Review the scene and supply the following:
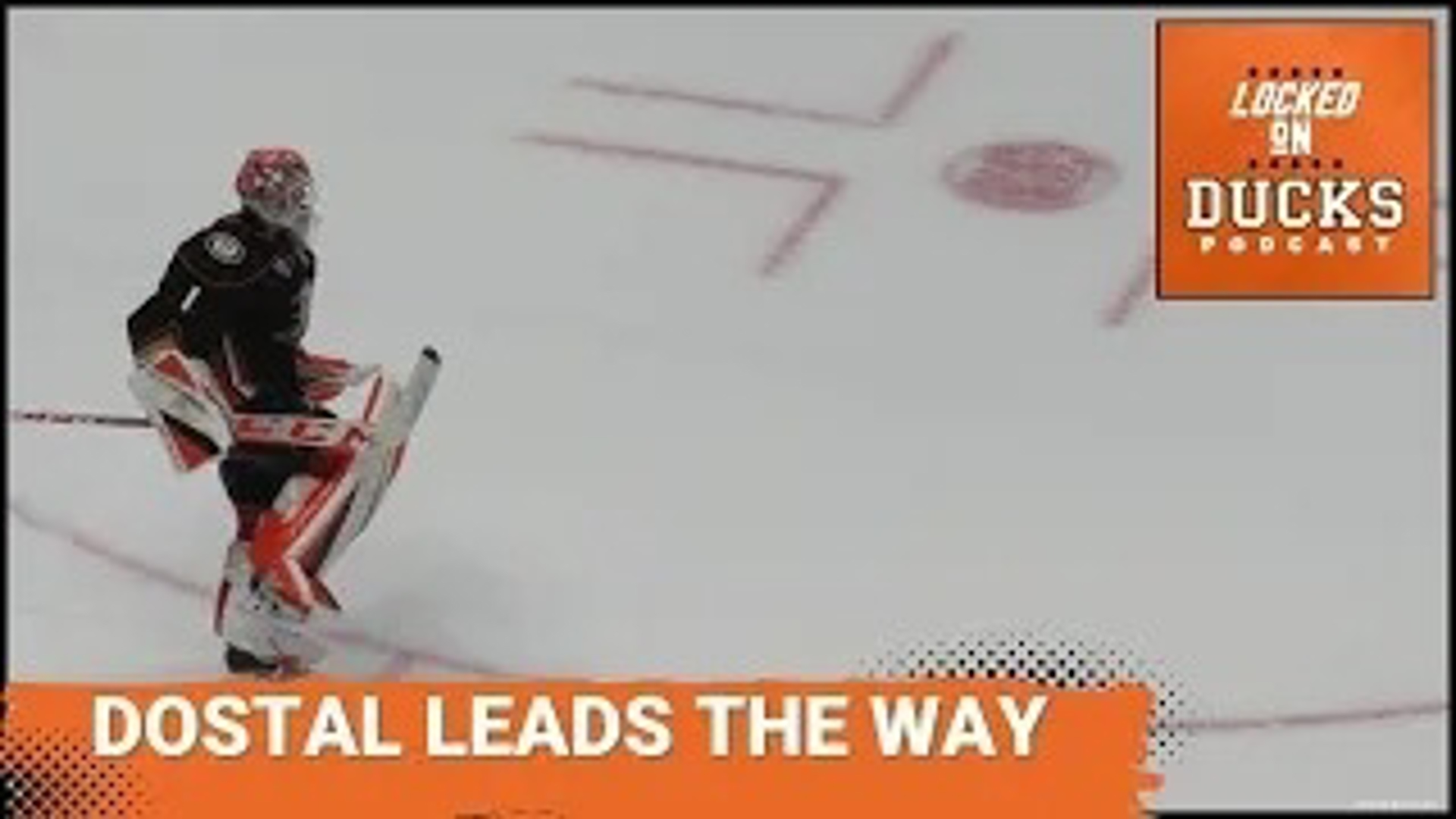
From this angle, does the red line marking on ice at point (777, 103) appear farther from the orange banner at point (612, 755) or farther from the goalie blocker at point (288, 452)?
the orange banner at point (612, 755)

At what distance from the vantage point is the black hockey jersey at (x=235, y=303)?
4.52m

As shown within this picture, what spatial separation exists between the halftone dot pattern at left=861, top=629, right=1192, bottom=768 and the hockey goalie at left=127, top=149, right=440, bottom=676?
73 cm

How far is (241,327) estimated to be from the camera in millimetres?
4543

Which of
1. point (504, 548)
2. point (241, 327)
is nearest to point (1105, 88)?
point (504, 548)

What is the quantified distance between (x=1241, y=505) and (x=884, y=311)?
814mm

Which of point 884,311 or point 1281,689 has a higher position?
point 884,311

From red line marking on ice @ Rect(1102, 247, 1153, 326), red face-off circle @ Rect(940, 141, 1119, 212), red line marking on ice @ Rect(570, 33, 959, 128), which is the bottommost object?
red line marking on ice @ Rect(1102, 247, 1153, 326)

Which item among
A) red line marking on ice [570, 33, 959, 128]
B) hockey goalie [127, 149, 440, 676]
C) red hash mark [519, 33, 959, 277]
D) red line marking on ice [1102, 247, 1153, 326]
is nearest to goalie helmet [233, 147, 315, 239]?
hockey goalie [127, 149, 440, 676]

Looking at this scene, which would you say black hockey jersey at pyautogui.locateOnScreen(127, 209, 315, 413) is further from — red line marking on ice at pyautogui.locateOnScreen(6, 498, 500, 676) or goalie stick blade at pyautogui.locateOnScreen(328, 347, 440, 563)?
red line marking on ice at pyautogui.locateOnScreen(6, 498, 500, 676)

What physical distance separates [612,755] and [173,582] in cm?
91

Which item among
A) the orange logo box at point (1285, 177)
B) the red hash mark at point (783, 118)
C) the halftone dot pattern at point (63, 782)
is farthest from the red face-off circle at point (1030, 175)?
the halftone dot pattern at point (63, 782)

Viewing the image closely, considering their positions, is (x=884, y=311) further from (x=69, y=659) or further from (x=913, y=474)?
(x=69, y=659)

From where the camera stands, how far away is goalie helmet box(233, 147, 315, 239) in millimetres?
4527

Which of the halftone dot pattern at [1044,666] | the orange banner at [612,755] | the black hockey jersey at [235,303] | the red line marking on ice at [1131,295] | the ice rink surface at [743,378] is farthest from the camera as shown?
the red line marking on ice at [1131,295]
